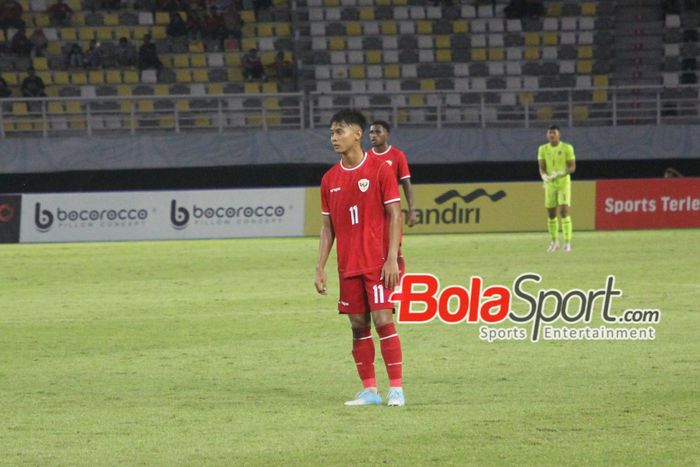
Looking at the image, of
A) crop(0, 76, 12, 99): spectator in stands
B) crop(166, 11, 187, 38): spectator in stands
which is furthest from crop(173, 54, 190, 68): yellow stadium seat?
crop(0, 76, 12, 99): spectator in stands

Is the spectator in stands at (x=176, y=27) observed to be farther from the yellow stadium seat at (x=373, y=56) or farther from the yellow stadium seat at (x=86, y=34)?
the yellow stadium seat at (x=373, y=56)

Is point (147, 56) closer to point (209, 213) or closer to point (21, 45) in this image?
point (21, 45)

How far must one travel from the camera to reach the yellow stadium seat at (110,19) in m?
41.2

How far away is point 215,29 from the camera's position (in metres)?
41.0

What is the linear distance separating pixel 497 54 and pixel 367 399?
3284 cm

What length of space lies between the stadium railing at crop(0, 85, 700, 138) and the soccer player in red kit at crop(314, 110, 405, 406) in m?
26.3

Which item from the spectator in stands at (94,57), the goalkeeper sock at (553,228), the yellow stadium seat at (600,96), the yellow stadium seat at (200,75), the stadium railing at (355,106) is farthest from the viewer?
the yellow stadium seat at (200,75)

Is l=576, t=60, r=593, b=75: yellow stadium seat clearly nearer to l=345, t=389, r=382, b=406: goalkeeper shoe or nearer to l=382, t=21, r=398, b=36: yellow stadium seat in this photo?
l=382, t=21, r=398, b=36: yellow stadium seat

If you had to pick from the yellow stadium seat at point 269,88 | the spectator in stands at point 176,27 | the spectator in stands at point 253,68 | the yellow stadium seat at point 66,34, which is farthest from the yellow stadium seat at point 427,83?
the yellow stadium seat at point 66,34

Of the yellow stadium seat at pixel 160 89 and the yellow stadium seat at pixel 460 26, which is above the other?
the yellow stadium seat at pixel 460 26

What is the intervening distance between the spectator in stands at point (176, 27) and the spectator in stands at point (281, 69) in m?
3.09

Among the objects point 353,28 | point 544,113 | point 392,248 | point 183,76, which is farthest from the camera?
point 353,28

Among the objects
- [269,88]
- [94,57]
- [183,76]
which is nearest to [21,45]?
[94,57]

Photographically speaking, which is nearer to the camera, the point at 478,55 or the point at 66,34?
the point at 66,34
